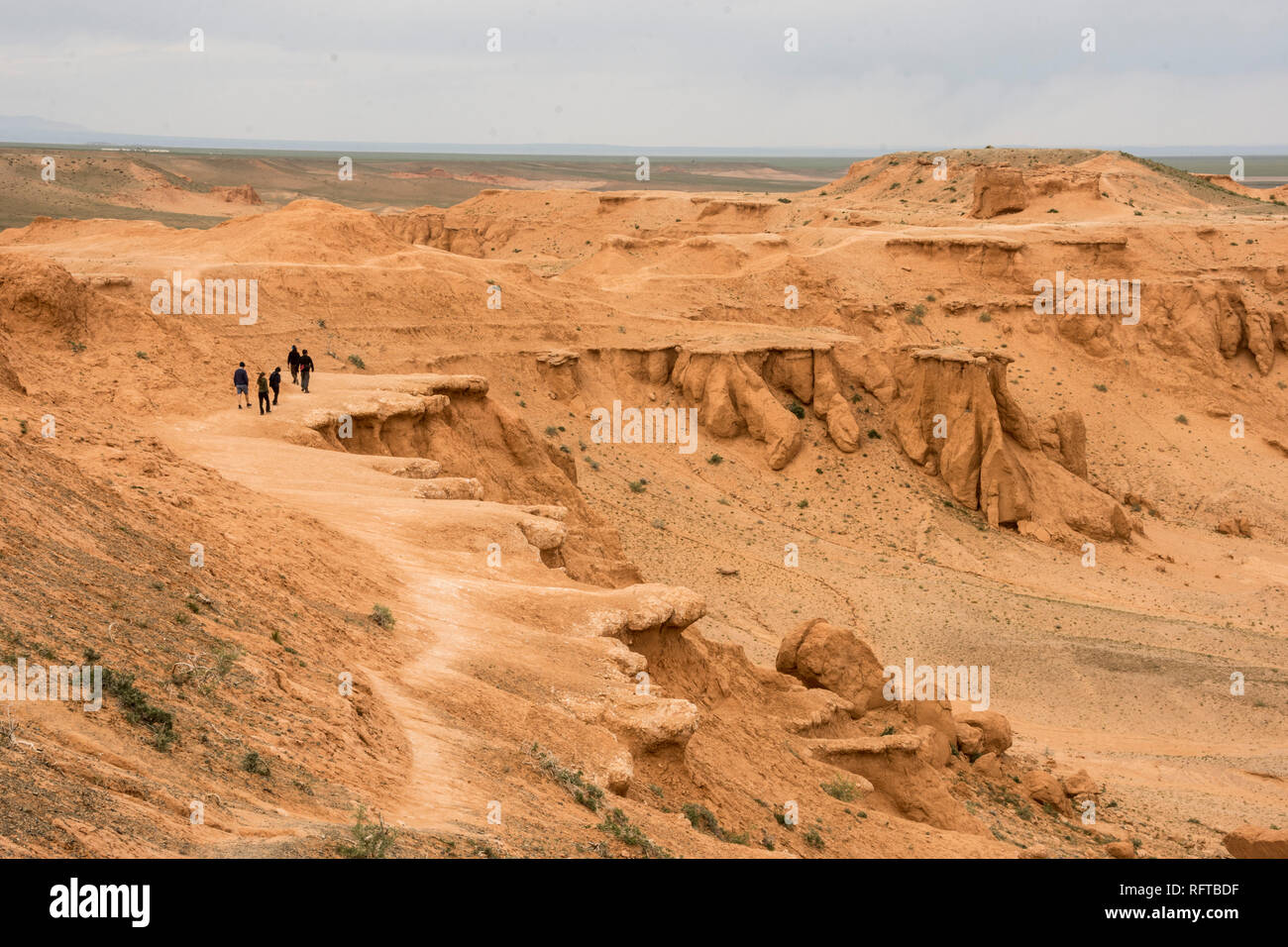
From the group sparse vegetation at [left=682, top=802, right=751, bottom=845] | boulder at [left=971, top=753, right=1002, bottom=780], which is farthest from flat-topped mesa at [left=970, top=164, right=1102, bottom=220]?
sparse vegetation at [left=682, top=802, right=751, bottom=845]

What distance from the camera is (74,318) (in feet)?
73.2

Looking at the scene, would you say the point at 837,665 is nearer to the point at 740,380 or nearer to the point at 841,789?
the point at 841,789

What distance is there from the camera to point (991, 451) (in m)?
30.7

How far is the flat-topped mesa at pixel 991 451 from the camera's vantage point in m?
30.7

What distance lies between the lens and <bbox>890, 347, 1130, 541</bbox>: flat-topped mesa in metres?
30.7

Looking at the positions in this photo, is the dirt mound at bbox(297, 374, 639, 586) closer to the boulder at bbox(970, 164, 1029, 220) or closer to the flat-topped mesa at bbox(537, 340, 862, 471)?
the flat-topped mesa at bbox(537, 340, 862, 471)

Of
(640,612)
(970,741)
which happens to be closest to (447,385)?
(640,612)

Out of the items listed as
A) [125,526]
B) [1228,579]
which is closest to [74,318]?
[125,526]

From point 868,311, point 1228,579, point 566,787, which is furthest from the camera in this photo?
point 868,311

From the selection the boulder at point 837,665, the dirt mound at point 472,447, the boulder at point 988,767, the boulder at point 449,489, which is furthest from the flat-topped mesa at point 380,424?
the boulder at point 988,767
